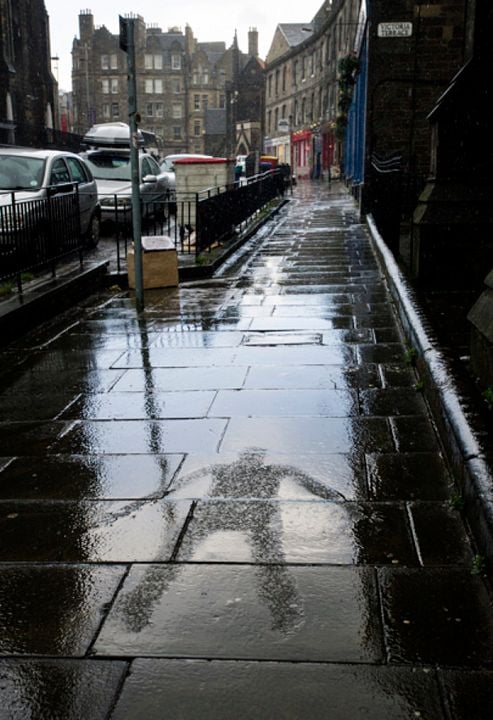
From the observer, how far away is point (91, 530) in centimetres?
340

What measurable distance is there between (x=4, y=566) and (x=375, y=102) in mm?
16618

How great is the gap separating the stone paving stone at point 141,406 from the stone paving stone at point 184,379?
118 millimetres

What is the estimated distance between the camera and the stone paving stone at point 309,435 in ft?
14.0

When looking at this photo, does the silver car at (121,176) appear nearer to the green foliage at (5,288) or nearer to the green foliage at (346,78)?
the green foliage at (5,288)

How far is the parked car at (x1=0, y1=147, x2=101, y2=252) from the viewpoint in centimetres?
841

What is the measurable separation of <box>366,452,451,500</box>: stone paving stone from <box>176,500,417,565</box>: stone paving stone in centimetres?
16

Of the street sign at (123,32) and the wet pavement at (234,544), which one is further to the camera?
the street sign at (123,32)

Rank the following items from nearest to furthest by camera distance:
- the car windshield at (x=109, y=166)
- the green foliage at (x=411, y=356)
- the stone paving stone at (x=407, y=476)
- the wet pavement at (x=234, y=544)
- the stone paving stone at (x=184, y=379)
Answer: the wet pavement at (x=234, y=544) < the stone paving stone at (x=407, y=476) < the stone paving stone at (x=184, y=379) < the green foliage at (x=411, y=356) < the car windshield at (x=109, y=166)

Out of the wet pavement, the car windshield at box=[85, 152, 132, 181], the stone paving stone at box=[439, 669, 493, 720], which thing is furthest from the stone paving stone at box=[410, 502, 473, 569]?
the car windshield at box=[85, 152, 132, 181]

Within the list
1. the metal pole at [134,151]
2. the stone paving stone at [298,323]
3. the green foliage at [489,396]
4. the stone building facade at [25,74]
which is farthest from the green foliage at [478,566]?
the stone building facade at [25,74]

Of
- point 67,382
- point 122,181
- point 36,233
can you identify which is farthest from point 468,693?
point 122,181

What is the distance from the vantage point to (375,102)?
17.8m

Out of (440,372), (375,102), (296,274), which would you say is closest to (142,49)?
(375,102)

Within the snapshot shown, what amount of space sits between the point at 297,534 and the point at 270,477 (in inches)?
24.9
